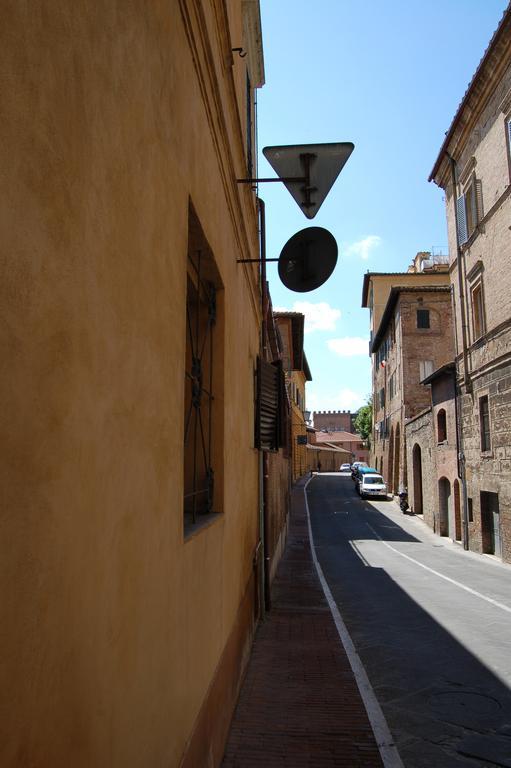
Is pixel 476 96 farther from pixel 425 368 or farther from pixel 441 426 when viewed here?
pixel 425 368

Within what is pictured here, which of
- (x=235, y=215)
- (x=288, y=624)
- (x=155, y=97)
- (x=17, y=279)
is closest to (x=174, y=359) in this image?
(x=155, y=97)

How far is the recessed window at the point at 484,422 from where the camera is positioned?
18500 millimetres

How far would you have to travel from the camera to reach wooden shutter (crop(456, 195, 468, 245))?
19891 mm

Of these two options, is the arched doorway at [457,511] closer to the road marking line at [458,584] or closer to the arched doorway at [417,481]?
the road marking line at [458,584]

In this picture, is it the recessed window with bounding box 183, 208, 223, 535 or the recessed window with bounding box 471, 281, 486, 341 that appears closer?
the recessed window with bounding box 183, 208, 223, 535

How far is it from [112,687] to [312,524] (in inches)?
986

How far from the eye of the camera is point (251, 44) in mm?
8633

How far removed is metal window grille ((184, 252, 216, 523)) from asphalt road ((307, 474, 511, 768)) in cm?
269

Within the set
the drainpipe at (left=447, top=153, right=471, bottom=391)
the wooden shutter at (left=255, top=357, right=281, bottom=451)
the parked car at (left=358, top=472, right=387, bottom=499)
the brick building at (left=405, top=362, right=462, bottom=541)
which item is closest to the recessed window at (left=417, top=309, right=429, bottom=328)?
the brick building at (left=405, top=362, right=462, bottom=541)

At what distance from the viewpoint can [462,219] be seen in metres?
20.1

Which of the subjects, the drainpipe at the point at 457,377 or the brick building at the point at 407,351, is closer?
the drainpipe at the point at 457,377

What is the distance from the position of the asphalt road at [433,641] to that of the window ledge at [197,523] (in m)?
2.53

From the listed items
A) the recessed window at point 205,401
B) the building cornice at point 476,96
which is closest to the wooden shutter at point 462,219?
the building cornice at point 476,96

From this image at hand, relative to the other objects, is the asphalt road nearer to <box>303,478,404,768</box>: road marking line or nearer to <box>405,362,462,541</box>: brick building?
<box>303,478,404,768</box>: road marking line
